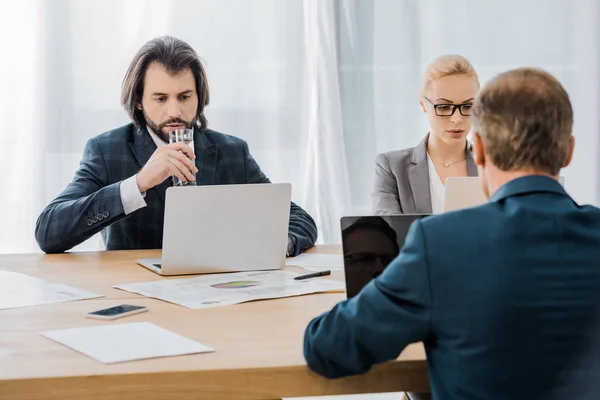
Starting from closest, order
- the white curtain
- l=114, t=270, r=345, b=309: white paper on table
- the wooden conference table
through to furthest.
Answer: the wooden conference table → l=114, t=270, r=345, b=309: white paper on table → the white curtain

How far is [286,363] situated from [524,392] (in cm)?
35

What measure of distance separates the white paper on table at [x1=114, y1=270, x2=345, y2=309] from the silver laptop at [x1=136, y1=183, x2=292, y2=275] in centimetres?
5

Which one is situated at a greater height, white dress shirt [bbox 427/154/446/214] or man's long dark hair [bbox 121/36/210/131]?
man's long dark hair [bbox 121/36/210/131]

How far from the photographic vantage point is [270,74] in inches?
143

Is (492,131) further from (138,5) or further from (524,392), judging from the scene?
(138,5)

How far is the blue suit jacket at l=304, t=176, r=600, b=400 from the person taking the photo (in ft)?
3.54

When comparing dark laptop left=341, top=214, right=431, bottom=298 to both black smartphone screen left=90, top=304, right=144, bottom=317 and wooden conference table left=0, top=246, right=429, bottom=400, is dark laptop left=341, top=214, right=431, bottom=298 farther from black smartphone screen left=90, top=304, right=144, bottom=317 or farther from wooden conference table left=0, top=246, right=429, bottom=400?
black smartphone screen left=90, top=304, right=144, bottom=317

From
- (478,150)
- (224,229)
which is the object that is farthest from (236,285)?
(478,150)

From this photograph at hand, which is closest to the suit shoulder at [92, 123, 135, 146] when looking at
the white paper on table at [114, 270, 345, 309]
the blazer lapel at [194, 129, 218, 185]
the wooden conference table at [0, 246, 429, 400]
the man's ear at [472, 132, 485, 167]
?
the blazer lapel at [194, 129, 218, 185]

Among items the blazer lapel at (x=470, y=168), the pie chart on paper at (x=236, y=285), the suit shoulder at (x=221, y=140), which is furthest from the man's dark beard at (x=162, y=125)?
the blazer lapel at (x=470, y=168)

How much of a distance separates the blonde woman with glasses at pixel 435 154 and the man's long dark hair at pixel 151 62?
71 centimetres

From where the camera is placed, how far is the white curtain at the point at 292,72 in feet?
11.4

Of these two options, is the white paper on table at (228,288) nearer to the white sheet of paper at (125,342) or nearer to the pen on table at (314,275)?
the pen on table at (314,275)

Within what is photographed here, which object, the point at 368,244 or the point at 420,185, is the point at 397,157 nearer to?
the point at 420,185
